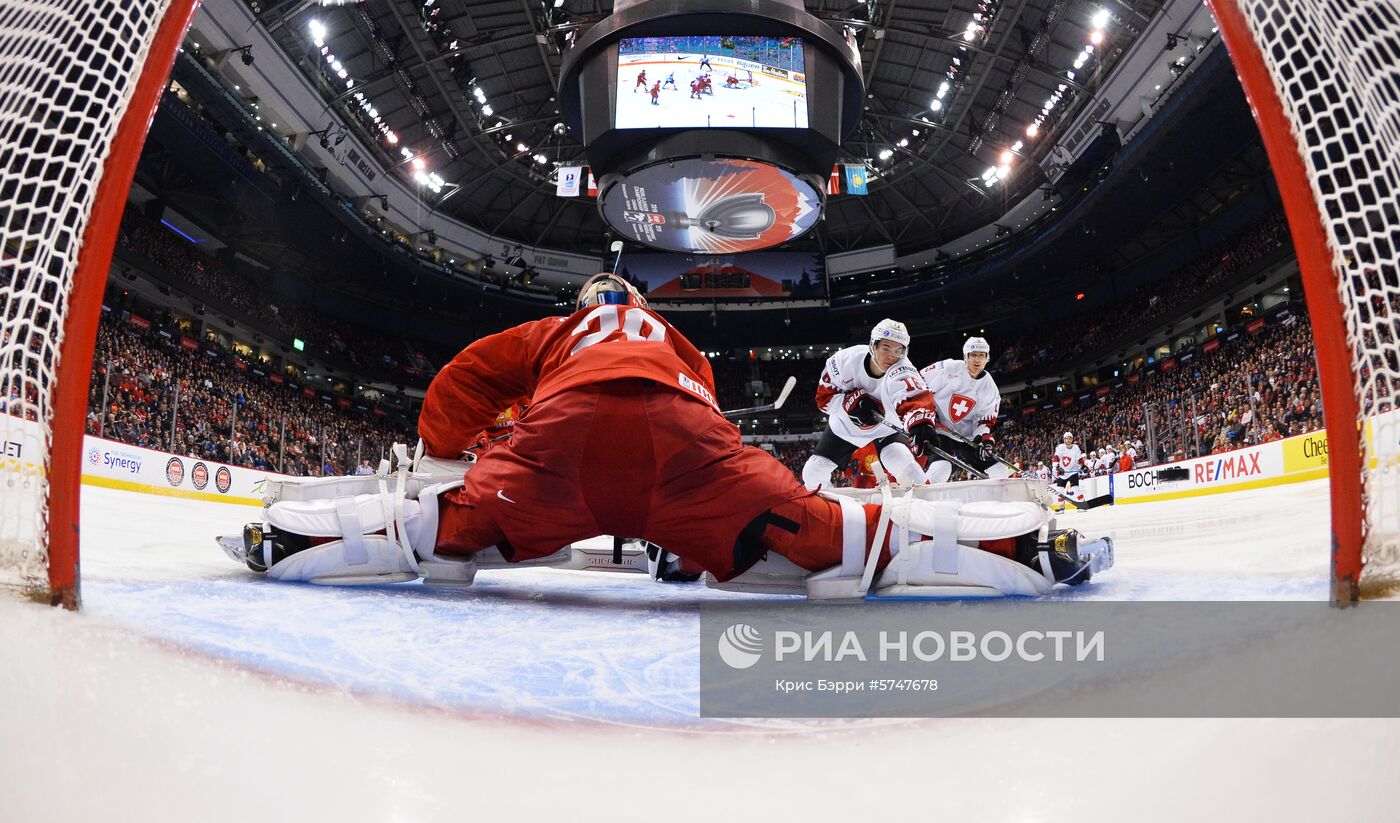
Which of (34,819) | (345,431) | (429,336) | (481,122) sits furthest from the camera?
(429,336)

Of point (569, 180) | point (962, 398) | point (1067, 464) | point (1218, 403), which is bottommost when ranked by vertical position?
point (1067, 464)

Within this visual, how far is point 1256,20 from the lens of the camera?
3.96 feet

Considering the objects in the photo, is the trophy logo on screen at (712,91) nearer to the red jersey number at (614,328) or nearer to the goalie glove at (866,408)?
the goalie glove at (866,408)

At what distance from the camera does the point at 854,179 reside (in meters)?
16.1

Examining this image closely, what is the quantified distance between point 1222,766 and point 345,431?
21.9 metres

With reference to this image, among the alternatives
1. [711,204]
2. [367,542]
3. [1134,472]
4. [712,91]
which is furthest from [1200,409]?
[367,542]

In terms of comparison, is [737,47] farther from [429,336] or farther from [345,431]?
[429,336]

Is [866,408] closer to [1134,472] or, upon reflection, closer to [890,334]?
[890,334]

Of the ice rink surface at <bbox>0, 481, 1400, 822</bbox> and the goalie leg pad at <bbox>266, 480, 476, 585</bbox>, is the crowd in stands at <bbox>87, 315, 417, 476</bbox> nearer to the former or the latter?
the goalie leg pad at <bbox>266, 480, 476, 585</bbox>

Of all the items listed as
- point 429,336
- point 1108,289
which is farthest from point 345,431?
point 1108,289

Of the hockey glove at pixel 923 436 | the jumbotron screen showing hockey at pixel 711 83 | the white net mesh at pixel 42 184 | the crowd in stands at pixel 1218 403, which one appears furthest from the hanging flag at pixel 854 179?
the white net mesh at pixel 42 184

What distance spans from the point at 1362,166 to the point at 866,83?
71.9 ft

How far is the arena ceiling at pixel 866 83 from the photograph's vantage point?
57.7 ft

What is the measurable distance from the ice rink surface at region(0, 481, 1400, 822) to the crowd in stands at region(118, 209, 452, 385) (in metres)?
17.5
